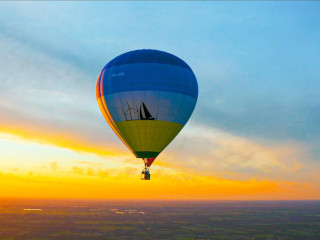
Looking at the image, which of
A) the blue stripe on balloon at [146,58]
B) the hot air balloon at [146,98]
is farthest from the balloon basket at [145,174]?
the blue stripe on balloon at [146,58]

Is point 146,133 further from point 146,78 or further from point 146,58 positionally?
point 146,58

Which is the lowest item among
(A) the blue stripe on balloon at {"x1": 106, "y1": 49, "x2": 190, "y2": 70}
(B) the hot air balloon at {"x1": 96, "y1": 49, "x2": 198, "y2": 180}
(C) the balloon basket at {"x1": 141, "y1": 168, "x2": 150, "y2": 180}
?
(C) the balloon basket at {"x1": 141, "y1": 168, "x2": 150, "y2": 180}

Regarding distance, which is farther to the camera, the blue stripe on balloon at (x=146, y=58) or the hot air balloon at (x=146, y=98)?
the blue stripe on balloon at (x=146, y=58)

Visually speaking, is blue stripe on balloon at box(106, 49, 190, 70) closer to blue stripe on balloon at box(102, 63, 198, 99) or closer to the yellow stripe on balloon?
blue stripe on balloon at box(102, 63, 198, 99)

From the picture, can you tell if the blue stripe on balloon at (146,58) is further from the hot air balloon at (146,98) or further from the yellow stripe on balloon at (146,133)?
the yellow stripe on balloon at (146,133)

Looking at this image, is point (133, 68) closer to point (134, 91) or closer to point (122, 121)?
point (134, 91)

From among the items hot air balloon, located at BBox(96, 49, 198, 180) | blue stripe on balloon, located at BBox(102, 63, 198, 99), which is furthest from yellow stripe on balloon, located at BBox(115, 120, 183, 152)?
blue stripe on balloon, located at BBox(102, 63, 198, 99)

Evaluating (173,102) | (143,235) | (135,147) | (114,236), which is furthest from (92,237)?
(173,102)
